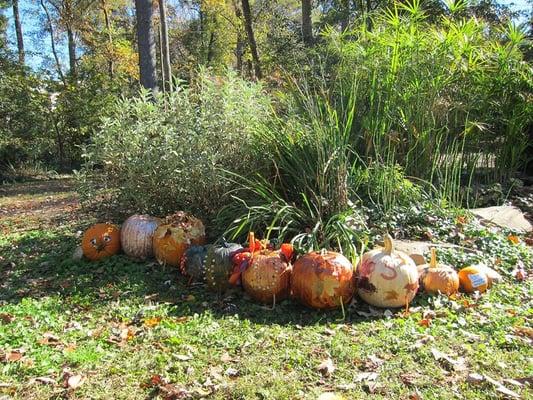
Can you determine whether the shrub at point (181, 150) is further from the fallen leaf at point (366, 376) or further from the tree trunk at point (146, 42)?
the tree trunk at point (146, 42)

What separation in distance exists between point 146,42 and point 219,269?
7.26m

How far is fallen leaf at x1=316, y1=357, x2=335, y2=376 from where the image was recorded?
264 cm

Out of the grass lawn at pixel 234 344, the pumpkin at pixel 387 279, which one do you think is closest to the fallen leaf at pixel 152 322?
the grass lawn at pixel 234 344

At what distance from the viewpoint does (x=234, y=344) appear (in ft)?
9.82

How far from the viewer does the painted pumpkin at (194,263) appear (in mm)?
4020

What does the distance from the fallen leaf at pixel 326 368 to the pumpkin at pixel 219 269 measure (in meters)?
1.31

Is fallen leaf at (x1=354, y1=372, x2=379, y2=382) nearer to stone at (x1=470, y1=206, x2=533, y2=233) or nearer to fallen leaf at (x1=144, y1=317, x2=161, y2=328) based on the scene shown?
fallen leaf at (x1=144, y1=317, x2=161, y2=328)

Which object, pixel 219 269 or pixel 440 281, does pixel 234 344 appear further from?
pixel 440 281

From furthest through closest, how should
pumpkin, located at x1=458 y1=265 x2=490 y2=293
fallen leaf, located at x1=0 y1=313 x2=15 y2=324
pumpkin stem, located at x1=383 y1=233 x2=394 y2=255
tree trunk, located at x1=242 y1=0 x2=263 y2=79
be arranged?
tree trunk, located at x1=242 y1=0 x2=263 y2=79 < pumpkin, located at x1=458 y1=265 x2=490 y2=293 < pumpkin stem, located at x1=383 y1=233 x2=394 y2=255 < fallen leaf, located at x1=0 y1=313 x2=15 y2=324

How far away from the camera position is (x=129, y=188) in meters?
4.99

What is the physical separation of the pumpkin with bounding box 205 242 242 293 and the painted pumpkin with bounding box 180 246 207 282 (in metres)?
0.11

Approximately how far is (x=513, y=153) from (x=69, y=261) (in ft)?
18.3

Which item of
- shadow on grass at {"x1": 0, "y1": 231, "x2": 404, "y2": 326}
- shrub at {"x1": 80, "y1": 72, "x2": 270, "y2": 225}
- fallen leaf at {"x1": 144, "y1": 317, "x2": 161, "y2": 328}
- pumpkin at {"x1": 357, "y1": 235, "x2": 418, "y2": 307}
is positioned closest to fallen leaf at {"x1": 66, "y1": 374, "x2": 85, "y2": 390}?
fallen leaf at {"x1": 144, "y1": 317, "x2": 161, "y2": 328}

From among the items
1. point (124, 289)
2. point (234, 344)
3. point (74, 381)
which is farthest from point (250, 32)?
point (74, 381)
